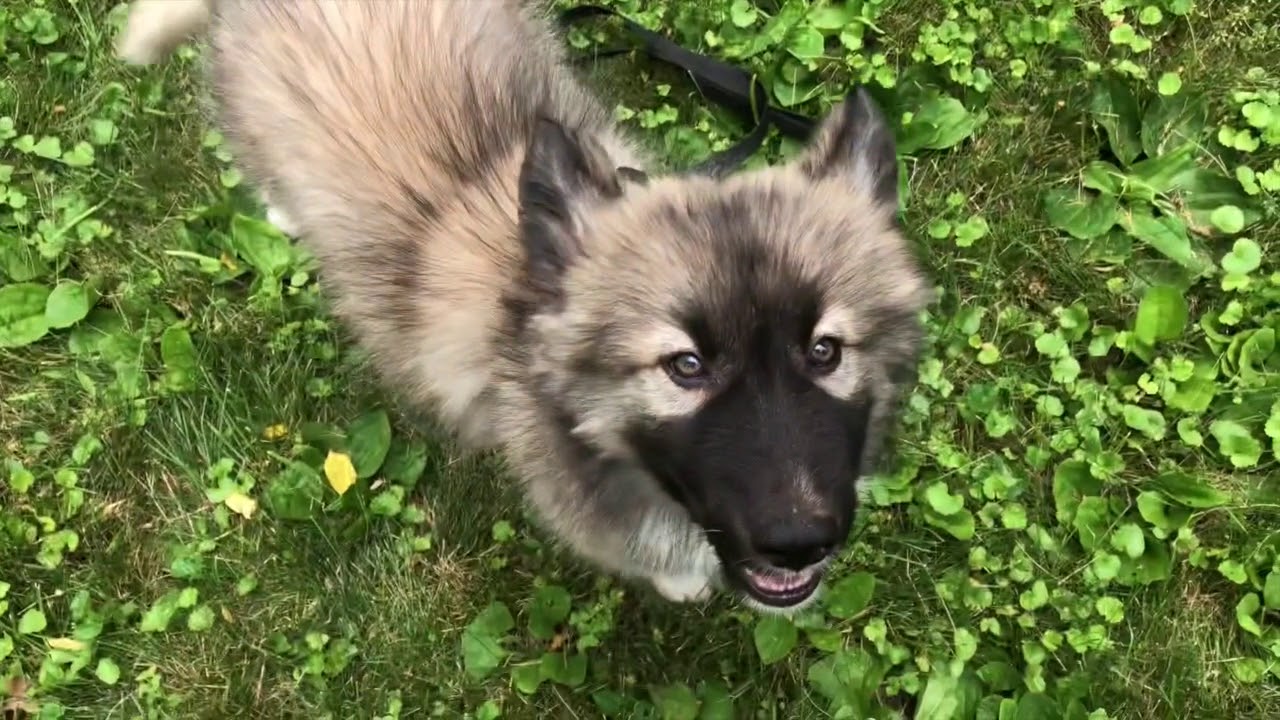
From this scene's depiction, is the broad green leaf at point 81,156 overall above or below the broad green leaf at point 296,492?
above

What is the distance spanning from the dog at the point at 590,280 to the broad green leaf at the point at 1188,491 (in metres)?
0.97

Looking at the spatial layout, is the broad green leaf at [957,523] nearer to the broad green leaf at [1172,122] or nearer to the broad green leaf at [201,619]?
the broad green leaf at [1172,122]

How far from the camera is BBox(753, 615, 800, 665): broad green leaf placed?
2.45m

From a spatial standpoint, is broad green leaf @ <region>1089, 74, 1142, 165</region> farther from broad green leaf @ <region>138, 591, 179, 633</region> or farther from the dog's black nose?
broad green leaf @ <region>138, 591, 179, 633</region>

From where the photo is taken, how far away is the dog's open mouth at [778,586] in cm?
190

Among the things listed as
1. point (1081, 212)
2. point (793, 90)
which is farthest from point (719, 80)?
point (1081, 212)

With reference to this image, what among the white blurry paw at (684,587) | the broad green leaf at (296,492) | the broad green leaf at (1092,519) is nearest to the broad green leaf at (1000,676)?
the broad green leaf at (1092,519)

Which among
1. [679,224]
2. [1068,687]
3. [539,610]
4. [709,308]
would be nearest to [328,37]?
[679,224]

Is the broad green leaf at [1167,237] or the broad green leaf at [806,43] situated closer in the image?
the broad green leaf at [1167,237]

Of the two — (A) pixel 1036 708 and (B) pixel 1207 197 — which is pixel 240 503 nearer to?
(A) pixel 1036 708

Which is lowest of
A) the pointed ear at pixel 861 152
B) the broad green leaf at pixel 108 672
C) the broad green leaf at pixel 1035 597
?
the broad green leaf at pixel 1035 597

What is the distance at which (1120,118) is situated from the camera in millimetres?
2904

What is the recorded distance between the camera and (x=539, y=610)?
252 cm

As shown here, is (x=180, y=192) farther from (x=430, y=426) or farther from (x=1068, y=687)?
(x=1068, y=687)
